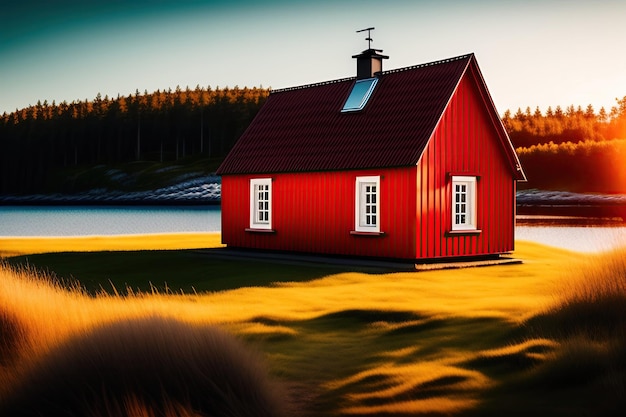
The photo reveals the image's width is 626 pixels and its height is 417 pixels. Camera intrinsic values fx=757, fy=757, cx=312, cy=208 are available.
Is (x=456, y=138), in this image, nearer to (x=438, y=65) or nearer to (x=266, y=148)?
(x=438, y=65)

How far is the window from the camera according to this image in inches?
855

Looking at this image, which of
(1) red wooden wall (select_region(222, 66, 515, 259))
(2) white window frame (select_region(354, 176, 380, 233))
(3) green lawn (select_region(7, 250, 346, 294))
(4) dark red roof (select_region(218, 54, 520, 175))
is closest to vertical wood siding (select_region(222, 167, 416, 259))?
(1) red wooden wall (select_region(222, 66, 515, 259))

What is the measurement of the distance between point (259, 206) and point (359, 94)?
16.4 ft

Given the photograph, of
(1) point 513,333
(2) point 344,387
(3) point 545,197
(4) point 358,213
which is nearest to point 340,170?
(4) point 358,213

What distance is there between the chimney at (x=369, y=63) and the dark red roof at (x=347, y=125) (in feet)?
1.78

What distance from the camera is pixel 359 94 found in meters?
24.3

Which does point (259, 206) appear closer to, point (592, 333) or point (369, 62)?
point (369, 62)

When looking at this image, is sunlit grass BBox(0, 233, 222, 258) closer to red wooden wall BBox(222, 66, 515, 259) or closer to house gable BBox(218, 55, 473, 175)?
house gable BBox(218, 55, 473, 175)

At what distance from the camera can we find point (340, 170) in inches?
877

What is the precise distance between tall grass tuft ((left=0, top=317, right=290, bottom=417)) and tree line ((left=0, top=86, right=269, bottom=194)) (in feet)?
430

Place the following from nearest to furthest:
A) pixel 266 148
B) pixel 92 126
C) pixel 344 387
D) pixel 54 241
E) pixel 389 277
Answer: pixel 344 387 < pixel 389 277 < pixel 266 148 < pixel 54 241 < pixel 92 126

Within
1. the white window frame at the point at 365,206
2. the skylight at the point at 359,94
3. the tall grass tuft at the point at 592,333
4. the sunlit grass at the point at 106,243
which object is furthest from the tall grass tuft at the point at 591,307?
the sunlit grass at the point at 106,243

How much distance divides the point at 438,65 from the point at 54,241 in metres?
19.6

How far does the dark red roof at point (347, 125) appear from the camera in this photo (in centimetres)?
2125
